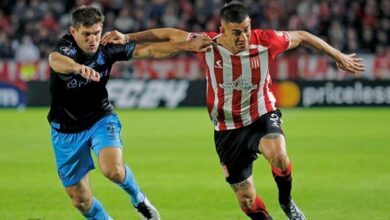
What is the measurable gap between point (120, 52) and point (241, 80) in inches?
45.8

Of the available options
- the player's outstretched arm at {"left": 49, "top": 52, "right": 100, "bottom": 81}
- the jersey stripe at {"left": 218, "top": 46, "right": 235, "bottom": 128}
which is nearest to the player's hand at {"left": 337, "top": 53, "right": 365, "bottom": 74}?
the jersey stripe at {"left": 218, "top": 46, "right": 235, "bottom": 128}

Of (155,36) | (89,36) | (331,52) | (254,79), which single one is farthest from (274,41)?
(89,36)

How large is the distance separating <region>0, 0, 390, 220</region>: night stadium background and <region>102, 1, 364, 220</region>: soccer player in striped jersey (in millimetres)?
1093

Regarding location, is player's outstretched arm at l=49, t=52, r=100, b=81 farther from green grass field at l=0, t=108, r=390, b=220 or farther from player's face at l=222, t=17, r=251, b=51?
green grass field at l=0, t=108, r=390, b=220

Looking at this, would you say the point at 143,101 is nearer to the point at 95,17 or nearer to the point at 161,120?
the point at 161,120

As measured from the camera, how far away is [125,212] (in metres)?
9.21

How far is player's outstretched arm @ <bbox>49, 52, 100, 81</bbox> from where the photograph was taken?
6.89 metres

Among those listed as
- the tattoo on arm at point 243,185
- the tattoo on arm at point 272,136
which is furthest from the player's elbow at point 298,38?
the tattoo on arm at point 243,185

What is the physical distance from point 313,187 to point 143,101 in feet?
39.8

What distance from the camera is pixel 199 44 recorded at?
759 centimetres

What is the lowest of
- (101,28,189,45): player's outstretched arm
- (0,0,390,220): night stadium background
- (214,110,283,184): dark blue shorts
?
(0,0,390,220): night stadium background

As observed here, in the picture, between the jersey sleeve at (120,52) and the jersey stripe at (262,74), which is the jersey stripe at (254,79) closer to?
the jersey stripe at (262,74)

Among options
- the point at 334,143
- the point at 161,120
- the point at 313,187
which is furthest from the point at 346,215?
the point at 161,120

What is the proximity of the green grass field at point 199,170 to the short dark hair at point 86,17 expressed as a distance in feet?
7.75
